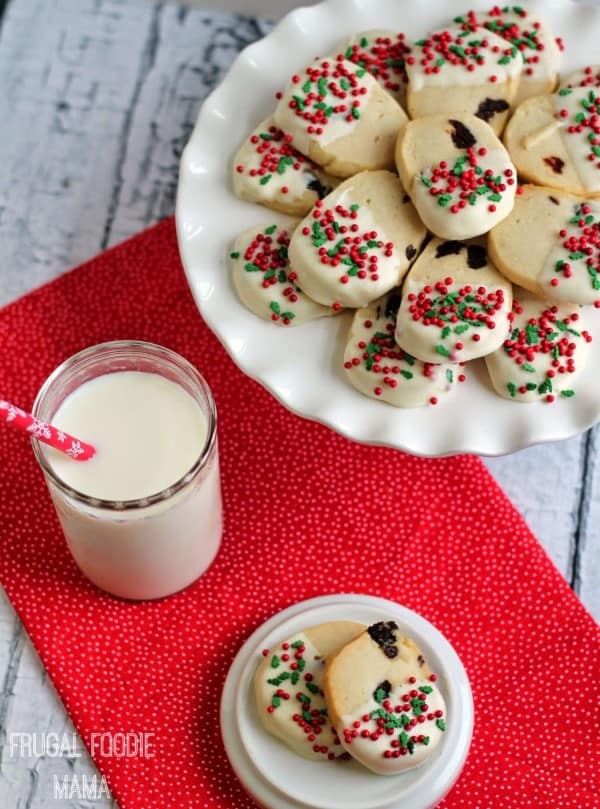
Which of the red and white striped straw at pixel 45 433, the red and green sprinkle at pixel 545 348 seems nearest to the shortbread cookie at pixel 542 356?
the red and green sprinkle at pixel 545 348

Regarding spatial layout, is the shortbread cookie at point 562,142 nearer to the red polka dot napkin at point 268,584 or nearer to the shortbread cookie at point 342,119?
the shortbread cookie at point 342,119

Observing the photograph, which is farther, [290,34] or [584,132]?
[290,34]

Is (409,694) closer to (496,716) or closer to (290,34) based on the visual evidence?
(496,716)

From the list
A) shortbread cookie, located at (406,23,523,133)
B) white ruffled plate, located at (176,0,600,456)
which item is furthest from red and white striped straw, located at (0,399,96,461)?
shortbread cookie, located at (406,23,523,133)

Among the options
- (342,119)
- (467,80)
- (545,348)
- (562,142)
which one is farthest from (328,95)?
(545,348)

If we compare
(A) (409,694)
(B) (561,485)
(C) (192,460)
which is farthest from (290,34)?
(A) (409,694)

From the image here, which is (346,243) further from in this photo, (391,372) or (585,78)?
(585,78)
